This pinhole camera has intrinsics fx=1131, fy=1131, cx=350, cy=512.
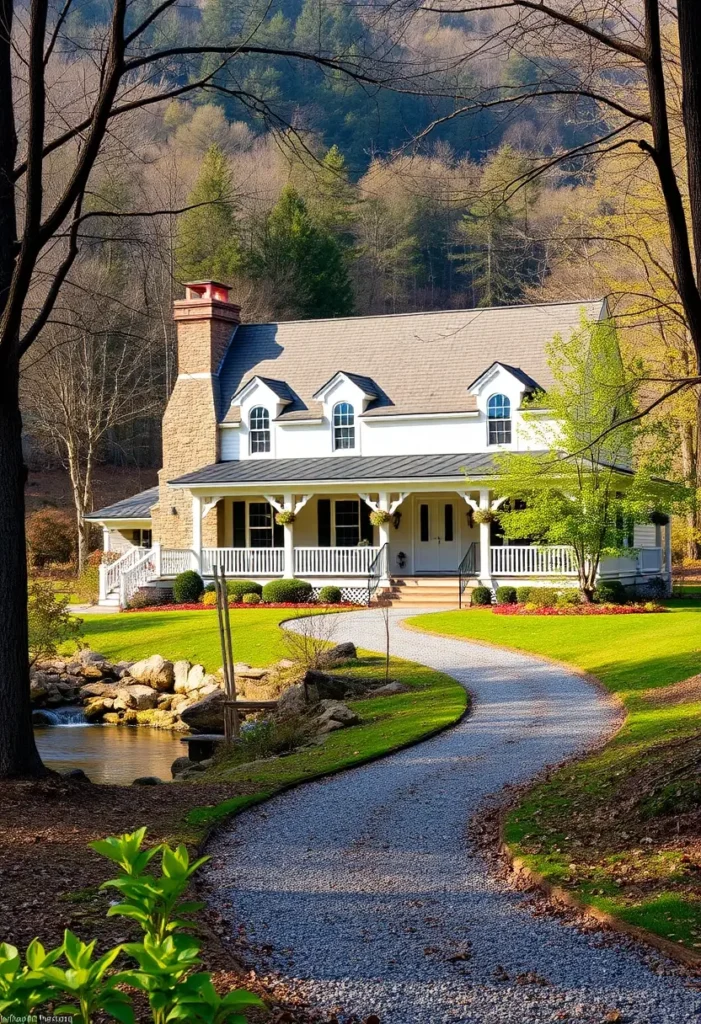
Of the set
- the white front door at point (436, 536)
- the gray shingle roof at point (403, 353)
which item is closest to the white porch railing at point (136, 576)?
the gray shingle roof at point (403, 353)

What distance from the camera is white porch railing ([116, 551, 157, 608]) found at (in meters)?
32.9

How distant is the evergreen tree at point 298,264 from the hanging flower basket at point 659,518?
27264 millimetres

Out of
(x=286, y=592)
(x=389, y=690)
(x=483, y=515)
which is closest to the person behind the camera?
(x=389, y=690)

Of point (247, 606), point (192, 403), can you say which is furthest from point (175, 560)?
point (192, 403)

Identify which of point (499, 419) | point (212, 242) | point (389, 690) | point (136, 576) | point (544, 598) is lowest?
point (389, 690)

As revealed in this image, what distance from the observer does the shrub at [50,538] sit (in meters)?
43.8

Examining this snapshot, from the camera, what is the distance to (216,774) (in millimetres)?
13562

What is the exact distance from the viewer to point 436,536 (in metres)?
33.6

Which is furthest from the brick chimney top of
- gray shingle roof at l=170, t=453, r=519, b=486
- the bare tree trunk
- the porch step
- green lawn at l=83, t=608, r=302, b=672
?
the bare tree trunk

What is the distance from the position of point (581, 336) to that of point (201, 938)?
25290 mm

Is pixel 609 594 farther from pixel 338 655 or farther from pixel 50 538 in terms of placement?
pixel 50 538

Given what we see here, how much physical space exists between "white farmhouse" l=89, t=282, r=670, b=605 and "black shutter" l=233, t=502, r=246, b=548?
45 mm

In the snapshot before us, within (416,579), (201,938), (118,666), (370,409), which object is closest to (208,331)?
(370,409)

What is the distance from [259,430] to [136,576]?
236 inches
